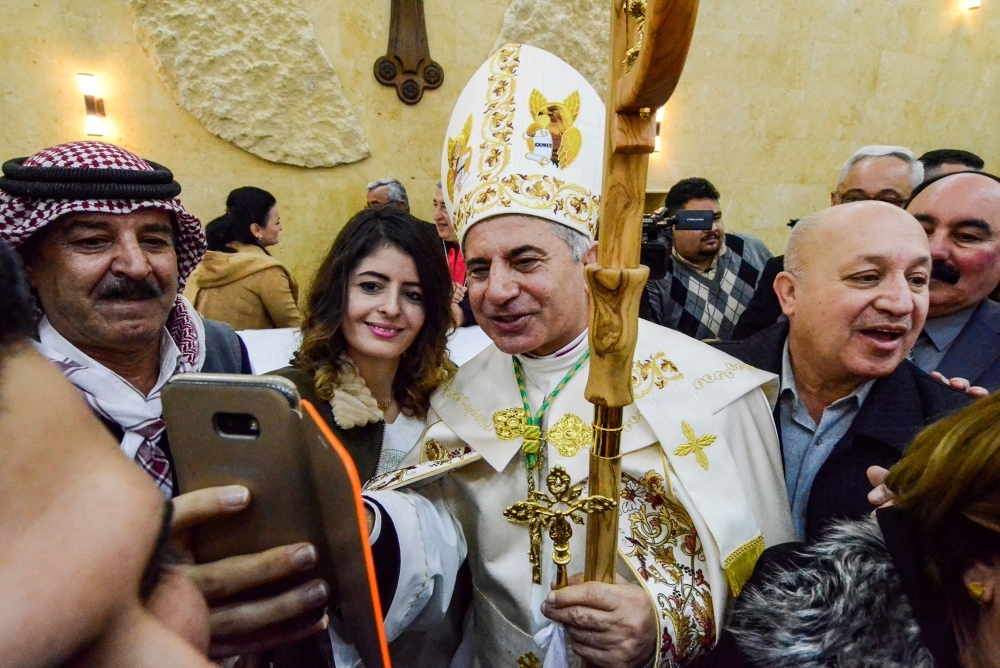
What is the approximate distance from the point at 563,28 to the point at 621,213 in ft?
16.6

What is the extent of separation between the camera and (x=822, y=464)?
161 cm

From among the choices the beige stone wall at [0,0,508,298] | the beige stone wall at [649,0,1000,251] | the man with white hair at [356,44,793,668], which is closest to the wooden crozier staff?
the man with white hair at [356,44,793,668]

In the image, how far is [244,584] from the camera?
80 cm

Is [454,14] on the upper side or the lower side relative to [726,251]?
upper

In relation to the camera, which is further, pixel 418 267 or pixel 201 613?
pixel 418 267

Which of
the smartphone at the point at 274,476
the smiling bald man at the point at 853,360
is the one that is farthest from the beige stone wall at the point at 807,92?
the smartphone at the point at 274,476

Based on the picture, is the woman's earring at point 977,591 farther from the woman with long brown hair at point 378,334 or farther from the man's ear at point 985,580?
the woman with long brown hair at point 378,334

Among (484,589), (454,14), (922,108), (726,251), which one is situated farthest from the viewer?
(922,108)

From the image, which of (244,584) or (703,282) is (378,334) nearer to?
(244,584)

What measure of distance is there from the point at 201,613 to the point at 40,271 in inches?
59.2

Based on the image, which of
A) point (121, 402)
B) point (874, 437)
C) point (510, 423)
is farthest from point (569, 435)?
point (121, 402)

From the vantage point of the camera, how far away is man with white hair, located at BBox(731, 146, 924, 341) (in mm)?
2756

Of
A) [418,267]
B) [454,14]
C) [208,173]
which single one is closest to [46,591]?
[418,267]

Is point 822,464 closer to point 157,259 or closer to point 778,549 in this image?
point 778,549
